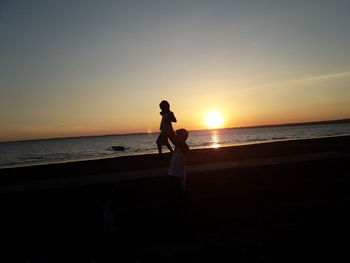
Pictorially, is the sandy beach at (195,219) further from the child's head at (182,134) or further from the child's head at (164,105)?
the child's head at (164,105)

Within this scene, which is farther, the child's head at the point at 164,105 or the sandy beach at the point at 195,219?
the child's head at the point at 164,105

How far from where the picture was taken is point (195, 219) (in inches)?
241

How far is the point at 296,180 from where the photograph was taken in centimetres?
855

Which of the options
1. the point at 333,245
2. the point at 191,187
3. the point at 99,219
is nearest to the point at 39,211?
the point at 99,219

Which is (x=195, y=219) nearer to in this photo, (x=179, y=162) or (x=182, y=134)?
(x=179, y=162)

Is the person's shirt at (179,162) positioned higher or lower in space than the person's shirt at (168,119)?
lower

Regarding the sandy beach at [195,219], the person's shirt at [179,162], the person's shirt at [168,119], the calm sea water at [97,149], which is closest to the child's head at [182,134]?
the person's shirt at [179,162]

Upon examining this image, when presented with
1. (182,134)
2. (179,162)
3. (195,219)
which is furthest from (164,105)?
(195,219)

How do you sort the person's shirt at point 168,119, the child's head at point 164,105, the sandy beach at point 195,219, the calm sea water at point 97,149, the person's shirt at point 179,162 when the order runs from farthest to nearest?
1. the calm sea water at point 97,149
2. the person's shirt at point 168,119
3. the child's head at point 164,105
4. the person's shirt at point 179,162
5. the sandy beach at point 195,219

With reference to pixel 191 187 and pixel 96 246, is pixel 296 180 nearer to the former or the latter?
pixel 191 187

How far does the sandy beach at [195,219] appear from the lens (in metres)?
4.52

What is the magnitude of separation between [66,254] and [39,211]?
2386mm

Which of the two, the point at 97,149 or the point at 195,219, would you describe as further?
the point at 97,149

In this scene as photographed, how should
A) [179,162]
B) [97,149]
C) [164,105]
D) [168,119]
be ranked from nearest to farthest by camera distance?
[179,162]
[164,105]
[168,119]
[97,149]
